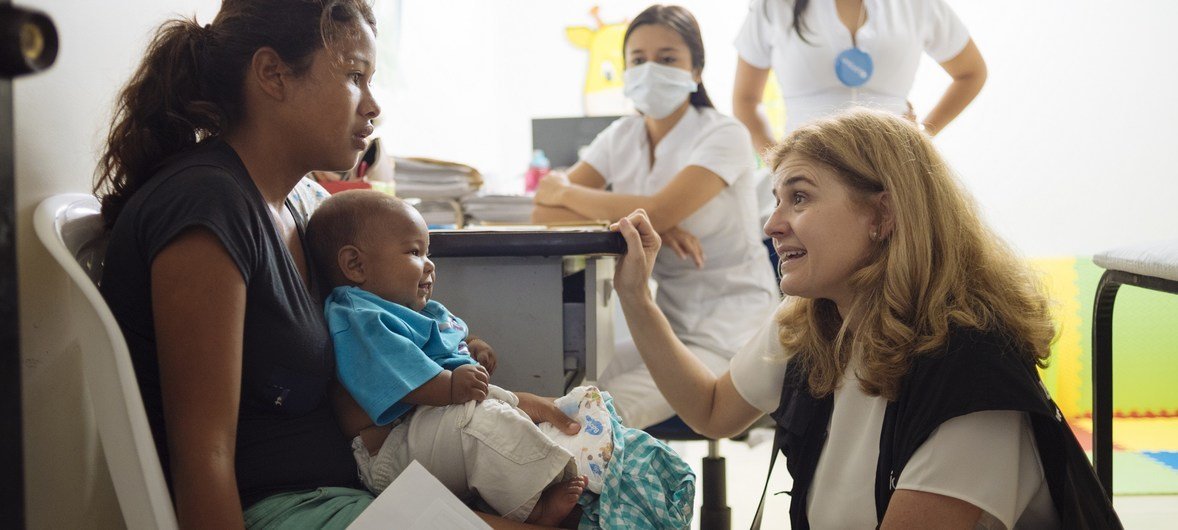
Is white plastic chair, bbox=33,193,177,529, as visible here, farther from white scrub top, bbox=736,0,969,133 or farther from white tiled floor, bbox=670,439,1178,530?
white scrub top, bbox=736,0,969,133

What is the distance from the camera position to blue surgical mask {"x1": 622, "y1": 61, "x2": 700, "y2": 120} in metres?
2.35

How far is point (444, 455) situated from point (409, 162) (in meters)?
1.36

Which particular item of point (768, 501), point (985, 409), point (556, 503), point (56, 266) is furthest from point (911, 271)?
point (768, 501)

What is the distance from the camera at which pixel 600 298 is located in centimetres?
163

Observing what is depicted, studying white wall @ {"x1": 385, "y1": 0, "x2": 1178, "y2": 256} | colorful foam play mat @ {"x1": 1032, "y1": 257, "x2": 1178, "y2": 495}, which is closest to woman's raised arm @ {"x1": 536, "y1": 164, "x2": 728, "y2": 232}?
white wall @ {"x1": 385, "y1": 0, "x2": 1178, "y2": 256}

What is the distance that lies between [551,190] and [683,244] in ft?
1.15

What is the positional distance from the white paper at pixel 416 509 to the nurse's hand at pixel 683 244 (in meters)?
1.31

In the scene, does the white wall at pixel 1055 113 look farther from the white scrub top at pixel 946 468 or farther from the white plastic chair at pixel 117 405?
the white plastic chair at pixel 117 405

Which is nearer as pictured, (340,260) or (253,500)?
(253,500)

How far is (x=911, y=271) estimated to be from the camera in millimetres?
1225

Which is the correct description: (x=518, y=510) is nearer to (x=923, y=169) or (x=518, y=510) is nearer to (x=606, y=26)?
(x=923, y=169)

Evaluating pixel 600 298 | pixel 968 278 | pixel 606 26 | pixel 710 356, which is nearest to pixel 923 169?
pixel 968 278

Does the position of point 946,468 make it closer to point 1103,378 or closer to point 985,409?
point 985,409

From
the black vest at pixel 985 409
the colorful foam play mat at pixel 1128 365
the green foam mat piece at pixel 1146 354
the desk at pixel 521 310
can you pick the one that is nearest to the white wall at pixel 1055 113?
the colorful foam play mat at pixel 1128 365
